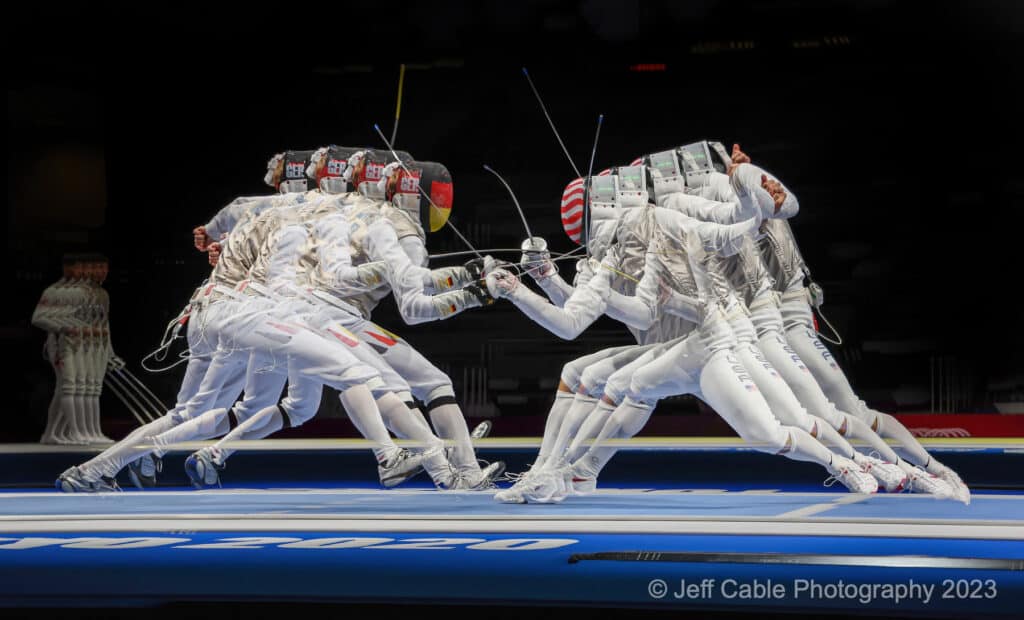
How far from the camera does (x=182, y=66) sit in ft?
24.9

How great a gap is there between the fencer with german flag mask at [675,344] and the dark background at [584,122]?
272cm

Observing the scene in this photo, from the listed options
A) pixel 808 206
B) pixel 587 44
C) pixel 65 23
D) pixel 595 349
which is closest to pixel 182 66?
pixel 65 23

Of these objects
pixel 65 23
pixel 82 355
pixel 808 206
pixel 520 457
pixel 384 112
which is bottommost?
pixel 520 457

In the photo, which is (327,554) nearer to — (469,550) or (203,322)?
(469,550)

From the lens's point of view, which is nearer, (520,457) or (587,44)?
(520,457)

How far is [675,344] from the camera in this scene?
4562mm

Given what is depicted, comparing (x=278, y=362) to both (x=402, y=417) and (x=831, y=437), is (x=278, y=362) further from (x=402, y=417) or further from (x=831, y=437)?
(x=831, y=437)

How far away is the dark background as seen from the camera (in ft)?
24.0

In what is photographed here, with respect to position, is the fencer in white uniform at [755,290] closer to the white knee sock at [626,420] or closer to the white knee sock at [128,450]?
the white knee sock at [626,420]

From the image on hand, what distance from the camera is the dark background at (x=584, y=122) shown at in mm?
7301

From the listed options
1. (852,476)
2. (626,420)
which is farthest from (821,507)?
(626,420)

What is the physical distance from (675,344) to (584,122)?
307 cm

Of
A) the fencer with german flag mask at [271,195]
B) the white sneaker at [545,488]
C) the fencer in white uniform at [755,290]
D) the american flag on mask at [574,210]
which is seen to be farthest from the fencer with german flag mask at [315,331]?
the fencer in white uniform at [755,290]

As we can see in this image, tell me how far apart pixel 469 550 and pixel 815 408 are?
77.1 inches
